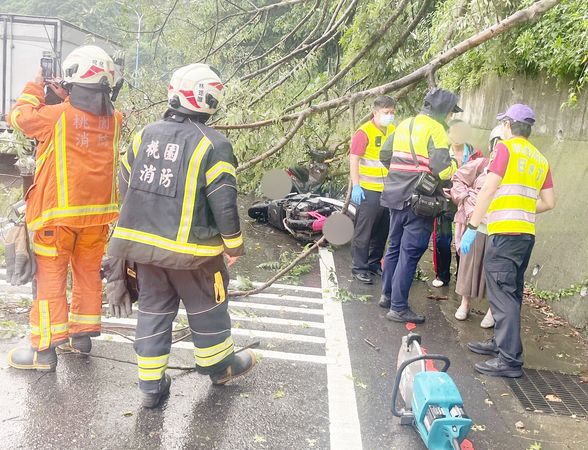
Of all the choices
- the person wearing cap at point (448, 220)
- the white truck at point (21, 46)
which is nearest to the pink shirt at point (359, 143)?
the person wearing cap at point (448, 220)

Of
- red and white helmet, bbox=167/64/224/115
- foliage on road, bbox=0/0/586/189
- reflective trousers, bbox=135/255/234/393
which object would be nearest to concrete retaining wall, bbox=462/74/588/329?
foliage on road, bbox=0/0/586/189

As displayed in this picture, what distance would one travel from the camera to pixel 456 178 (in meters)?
5.25

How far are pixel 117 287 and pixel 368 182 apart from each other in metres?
3.36

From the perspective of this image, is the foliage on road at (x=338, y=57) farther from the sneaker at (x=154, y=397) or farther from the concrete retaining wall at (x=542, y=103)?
the sneaker at (x=154, y=397)

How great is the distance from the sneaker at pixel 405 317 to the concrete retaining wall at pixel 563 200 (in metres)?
1.50

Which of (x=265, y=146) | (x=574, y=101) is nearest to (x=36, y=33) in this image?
(x=265, y=146)

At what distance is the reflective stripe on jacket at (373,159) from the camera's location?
5.93 m

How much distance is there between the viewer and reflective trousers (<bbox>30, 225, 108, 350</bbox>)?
11.3 ft

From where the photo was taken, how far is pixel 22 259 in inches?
136

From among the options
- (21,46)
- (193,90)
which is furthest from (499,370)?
(21,46)

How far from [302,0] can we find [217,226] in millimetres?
5591

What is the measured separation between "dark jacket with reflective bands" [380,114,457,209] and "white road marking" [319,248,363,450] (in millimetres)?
1145

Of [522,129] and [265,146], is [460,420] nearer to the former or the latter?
[522,129]

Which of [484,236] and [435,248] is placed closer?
[484,236]
